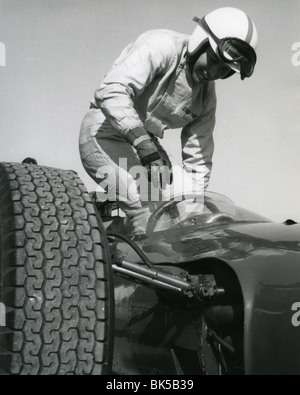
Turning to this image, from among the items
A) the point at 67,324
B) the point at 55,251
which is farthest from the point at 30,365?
the point at 55,251

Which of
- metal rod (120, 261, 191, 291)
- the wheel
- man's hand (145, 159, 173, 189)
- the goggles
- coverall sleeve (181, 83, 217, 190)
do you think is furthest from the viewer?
coverall sleeve (181, 83, 217, 190)

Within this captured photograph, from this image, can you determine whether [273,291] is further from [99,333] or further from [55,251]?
[55,251]

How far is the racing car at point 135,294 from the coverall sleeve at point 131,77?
1.47 m

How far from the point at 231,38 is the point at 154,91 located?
28.5 inches

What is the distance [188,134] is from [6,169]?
9.85 feet

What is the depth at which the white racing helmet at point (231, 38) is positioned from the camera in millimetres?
4820

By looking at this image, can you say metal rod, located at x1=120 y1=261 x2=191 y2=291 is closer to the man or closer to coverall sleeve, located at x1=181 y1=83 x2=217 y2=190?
the man

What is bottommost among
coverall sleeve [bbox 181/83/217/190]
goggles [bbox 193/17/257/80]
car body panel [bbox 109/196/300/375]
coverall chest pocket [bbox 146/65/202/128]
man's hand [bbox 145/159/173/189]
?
car body panel [bbox 109/196/300/375]

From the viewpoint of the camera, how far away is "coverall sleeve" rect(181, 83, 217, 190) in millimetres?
5949

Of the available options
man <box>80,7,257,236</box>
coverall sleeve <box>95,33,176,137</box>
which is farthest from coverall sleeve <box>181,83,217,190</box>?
coverall sleeve <box>95,33,176,137</box>

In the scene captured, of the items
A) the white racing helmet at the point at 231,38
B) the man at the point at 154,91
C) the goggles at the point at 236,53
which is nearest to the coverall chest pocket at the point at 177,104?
the man at the point at 154,91

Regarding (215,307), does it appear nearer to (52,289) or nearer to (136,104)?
(52,289)

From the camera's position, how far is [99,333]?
278 centimetres

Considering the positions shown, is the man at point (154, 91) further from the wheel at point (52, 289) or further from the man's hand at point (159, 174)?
the wheel at point (52, 289)
